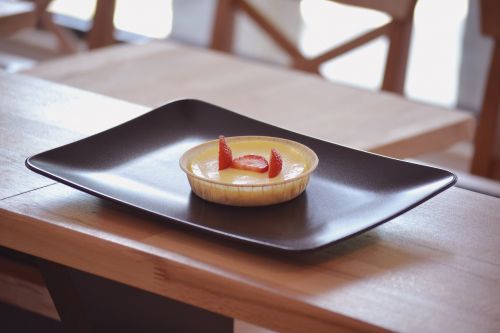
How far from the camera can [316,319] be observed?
32.7 inches

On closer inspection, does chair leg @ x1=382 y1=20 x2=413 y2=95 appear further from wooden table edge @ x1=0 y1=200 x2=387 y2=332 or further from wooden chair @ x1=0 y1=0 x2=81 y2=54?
wooden table edge @ x1=0 y1=200 x2=387 y2=332

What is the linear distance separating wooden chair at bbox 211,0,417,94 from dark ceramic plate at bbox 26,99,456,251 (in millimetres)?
892

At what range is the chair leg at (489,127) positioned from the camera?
1945mm

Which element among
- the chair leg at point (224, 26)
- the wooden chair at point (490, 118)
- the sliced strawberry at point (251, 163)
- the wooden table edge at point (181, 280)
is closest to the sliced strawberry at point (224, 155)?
the sliced strawberry at point (251, 163)

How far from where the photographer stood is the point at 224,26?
7.63 ft

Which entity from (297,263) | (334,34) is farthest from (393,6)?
(297,263)

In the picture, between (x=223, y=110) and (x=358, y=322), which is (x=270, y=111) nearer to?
(x=223, y=110)

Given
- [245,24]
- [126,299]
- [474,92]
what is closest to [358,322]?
[126,299]

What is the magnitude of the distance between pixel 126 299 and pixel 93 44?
1390mm

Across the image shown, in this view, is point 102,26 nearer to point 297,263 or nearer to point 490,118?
point 490,118

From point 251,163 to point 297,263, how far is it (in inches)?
6.0

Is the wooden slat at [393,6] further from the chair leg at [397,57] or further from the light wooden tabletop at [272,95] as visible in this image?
the light wooden tabletop at [272,95]

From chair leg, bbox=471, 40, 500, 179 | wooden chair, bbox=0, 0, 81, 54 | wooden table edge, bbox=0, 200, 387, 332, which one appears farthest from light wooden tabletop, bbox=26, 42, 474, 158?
wooden table edge, bbox=0, 200, 387, 332

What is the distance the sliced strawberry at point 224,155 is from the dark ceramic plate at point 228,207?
47 millimetres
